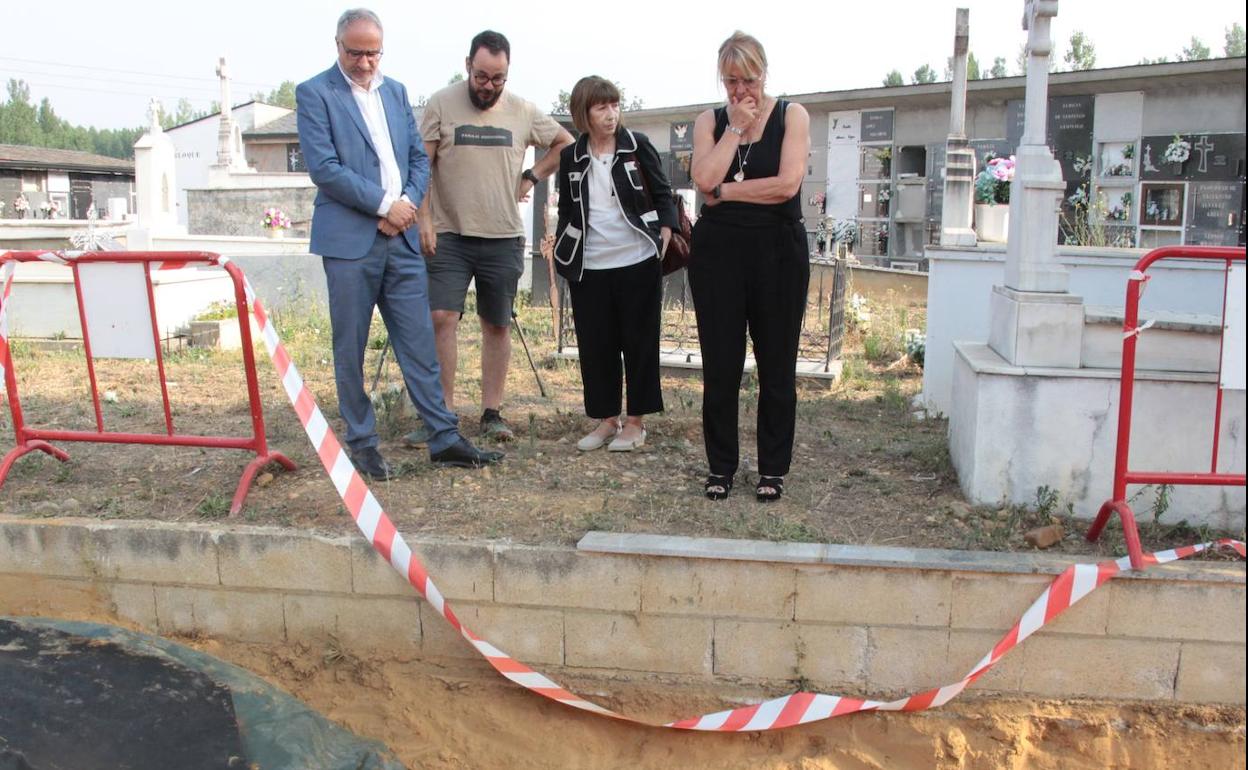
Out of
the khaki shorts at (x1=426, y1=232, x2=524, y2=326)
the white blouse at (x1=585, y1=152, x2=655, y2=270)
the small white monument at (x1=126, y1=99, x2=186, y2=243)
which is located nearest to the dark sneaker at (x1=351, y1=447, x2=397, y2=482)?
the khaki shorts at (x1=426, y1=232, x2=524, y2=326)

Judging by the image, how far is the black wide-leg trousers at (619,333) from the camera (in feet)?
17.0

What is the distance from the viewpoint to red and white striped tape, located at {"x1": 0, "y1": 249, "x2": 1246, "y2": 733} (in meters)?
3.67

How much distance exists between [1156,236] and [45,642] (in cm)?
1859

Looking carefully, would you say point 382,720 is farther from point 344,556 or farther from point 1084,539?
point 1084,539

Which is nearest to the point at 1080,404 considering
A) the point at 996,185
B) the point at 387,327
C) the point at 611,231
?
the point at 611,231

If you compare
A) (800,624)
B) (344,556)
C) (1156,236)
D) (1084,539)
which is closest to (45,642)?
(344,556)

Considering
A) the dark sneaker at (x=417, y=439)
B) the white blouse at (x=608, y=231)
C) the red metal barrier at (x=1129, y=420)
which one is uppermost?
the white blouse at (x=608, y=231)

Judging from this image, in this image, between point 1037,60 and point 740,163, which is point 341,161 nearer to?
point 740,163

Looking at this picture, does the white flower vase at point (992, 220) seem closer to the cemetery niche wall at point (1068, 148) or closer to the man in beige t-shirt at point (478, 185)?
the man in beige t-shirt at point (478, 185)

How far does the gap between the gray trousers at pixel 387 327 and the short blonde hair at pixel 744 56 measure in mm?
1680

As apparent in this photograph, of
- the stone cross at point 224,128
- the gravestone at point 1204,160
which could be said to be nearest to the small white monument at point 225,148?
the stone cross at point 224,128

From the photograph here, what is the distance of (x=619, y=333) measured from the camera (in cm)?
533

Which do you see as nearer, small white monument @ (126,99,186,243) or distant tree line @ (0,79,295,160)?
small white monument @ (126,99,186,243)

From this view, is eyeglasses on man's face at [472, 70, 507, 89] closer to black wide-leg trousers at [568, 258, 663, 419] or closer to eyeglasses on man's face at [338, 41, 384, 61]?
eyeglasses on man's face at [338, 41, 384, 61]
